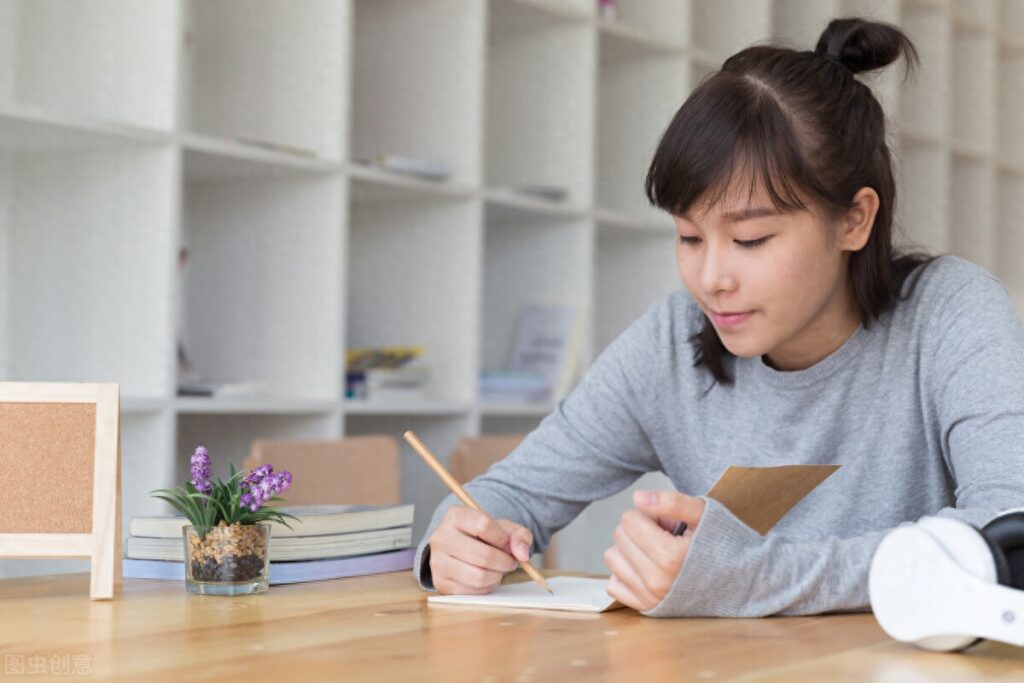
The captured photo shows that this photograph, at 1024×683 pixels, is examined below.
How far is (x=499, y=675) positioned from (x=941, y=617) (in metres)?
0.33

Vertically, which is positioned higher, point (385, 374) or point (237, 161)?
point (237, 161)

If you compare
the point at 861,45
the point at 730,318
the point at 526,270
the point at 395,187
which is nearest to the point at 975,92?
the point at 526,270

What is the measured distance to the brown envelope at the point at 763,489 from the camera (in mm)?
1118

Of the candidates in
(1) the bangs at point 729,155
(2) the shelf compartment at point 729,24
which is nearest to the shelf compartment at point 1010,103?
(2) the shelf compartment at point 729,24

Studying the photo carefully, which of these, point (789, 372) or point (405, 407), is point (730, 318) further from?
point (405, 407)

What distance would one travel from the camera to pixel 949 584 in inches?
37.0

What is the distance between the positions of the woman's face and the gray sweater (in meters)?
0.11

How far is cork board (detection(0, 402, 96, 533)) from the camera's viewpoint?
120 cm

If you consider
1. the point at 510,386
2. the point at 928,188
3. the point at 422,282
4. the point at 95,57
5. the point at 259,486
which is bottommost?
the point at 259,486

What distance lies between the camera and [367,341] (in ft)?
9.75

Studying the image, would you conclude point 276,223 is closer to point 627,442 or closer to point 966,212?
point 627,442

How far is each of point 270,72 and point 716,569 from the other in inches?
70.9

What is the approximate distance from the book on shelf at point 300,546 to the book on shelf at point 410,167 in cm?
132

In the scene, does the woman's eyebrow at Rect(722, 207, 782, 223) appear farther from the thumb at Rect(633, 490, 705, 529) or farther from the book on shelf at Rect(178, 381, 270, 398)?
the book on shelf at Rect(178, 381, 270, 398)
